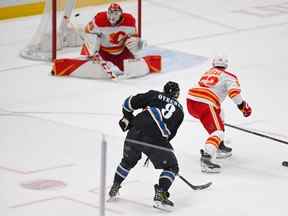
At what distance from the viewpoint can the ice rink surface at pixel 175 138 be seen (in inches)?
180

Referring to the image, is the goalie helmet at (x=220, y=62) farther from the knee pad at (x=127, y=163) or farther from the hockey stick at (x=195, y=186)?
the knee pad at (x=127, y=163)

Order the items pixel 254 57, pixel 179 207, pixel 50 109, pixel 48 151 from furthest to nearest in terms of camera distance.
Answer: pixel 254 57 < pixel 50 109 < pixel 179 207 < pixel 48 151

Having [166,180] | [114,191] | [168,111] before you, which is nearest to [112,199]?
[114,191]

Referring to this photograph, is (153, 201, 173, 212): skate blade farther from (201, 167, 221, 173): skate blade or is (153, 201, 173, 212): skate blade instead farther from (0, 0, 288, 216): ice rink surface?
(201, 167, 221, 173): skate blade

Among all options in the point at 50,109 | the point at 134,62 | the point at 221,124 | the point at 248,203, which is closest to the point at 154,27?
the point at 134,62

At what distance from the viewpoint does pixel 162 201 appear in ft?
18.3

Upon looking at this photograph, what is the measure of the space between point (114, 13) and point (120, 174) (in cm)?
390

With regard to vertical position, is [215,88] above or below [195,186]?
above

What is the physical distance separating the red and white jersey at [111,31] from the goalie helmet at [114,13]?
0.04m

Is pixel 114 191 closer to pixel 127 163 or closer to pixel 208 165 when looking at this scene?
pixel 127 163

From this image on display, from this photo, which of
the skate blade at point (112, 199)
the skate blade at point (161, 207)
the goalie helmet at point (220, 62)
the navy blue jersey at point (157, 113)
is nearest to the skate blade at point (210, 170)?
the navy blue jersey at point (157, 113)

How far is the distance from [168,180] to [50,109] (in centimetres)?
257

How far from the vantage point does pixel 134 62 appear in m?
9.33

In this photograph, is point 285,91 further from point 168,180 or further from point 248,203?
point 248,203
